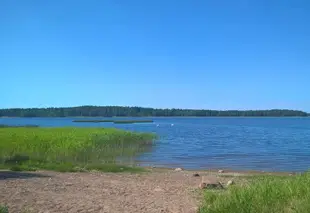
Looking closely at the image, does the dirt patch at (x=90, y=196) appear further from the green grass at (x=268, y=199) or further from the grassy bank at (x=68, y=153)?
the grassy bank at (x=68, y=153)

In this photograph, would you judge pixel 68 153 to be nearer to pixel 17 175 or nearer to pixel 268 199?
pixel 17 175

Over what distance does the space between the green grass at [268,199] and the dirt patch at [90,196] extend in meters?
1.92

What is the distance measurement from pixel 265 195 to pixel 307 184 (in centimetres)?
103

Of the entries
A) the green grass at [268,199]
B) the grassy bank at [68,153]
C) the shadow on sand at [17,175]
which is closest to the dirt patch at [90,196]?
the shadow on sand at [17,175]

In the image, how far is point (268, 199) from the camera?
8.25 m

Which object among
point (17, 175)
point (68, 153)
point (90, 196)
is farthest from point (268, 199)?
point (68, 153)

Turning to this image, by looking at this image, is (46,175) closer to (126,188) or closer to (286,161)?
(126,188)

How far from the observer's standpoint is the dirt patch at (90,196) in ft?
34.4

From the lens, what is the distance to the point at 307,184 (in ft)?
28.7

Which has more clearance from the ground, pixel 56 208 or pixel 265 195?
pixel 265 195

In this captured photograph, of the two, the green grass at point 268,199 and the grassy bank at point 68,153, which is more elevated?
the green grass at point 268,199

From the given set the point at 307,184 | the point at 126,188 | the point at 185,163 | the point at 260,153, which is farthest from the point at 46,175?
the point at 260,153

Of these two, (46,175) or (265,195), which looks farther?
(46,175)

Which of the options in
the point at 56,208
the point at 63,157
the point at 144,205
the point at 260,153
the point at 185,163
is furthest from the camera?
the point at 260,153
